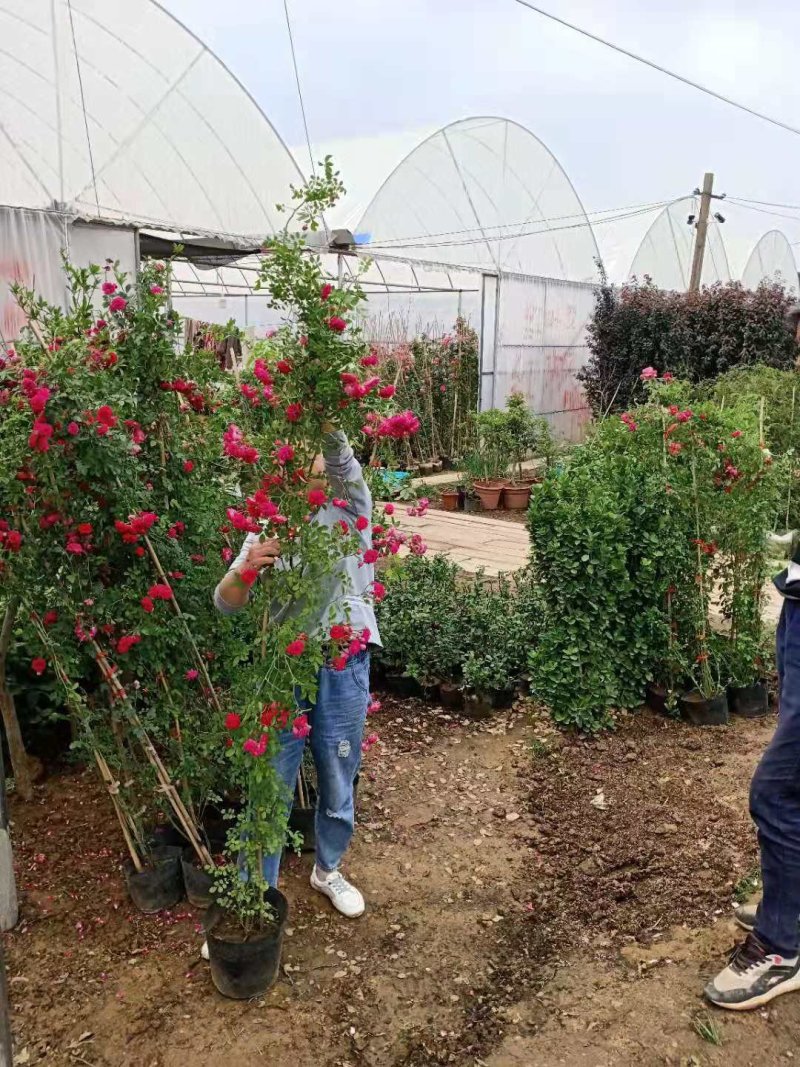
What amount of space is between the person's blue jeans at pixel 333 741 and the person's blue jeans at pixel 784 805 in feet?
3.51

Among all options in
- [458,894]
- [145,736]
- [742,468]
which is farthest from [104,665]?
[742,468]

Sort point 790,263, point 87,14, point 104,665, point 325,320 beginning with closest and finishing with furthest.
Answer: point 325,320
point 104,665
point 87,14
point 790,263

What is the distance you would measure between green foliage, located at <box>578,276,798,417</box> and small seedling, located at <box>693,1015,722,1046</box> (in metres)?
10.2

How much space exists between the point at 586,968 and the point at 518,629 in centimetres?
195

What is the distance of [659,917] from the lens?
2.64 meters

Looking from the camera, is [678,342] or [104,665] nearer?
[104,665]

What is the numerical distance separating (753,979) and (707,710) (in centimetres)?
180

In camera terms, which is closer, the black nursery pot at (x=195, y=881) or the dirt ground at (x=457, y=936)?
the dirt ground at (x=457, y=936)

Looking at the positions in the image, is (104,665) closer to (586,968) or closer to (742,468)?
(586,968)

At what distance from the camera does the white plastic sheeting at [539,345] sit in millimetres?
11344

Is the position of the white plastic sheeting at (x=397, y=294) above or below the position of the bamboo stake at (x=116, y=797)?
above

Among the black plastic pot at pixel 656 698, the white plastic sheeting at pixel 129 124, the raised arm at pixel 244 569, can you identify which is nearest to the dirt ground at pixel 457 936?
the black plastic pot at pixel 656 698

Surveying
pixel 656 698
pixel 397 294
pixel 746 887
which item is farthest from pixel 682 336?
pixel 746 887

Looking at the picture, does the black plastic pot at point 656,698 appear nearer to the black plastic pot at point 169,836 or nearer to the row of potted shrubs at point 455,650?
the row of potted shrubs at point 455,650
